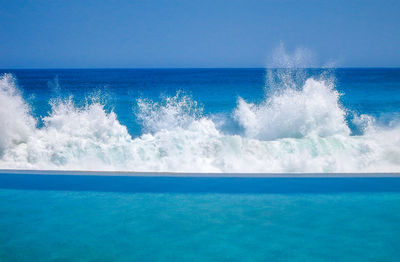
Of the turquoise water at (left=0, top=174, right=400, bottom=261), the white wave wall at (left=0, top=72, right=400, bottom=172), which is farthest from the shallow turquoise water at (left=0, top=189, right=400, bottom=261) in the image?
the white wave wall at (left=0, top=72, right=400, bottom=172)

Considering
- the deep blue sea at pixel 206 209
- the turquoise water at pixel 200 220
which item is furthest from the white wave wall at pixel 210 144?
the turquoise water at pixel 200 220

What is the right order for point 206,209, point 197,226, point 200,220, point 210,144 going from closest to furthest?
point 197,226 → point 200,220 → point 206,209 → point 210,144

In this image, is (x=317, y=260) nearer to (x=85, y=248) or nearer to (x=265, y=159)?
(x=85, y=248)

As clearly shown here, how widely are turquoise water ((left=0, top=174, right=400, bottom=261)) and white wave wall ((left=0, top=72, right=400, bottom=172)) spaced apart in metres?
2.18

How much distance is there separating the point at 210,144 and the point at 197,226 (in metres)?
3.54

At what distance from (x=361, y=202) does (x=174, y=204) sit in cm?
163

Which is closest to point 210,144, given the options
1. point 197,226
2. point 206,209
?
point 206,209

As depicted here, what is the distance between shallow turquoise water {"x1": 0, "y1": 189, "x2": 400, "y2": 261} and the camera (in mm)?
2297

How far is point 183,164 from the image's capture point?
5.80 metres

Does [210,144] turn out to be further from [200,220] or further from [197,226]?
[197,226]

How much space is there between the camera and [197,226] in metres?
2.69

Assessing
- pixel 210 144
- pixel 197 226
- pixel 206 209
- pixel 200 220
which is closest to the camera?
pixel 197 226

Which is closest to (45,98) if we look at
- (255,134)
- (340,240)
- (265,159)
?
(255,134)

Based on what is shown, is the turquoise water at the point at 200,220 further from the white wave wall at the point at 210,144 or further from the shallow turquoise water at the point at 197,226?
the white wave wall at the point at 210,144
